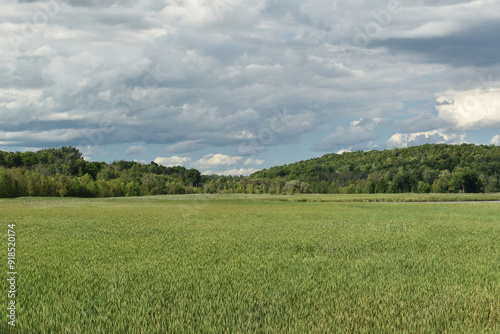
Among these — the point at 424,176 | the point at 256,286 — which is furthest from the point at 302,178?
the point at 256,286

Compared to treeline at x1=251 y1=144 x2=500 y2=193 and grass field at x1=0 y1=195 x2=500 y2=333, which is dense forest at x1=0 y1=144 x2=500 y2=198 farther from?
grass field at x1=0 y1=195 x2=500 y2=333

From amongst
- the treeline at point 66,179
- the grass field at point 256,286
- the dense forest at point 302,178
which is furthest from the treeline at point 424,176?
the grass field at point 256,286

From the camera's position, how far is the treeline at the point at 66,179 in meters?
106

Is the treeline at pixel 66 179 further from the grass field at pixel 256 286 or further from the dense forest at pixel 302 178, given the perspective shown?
the grass field at pixel 256 286

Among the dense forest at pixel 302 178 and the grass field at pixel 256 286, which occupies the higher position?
the dense forest at pixel 302 178

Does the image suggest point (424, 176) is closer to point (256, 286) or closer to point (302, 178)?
point (302, 178)

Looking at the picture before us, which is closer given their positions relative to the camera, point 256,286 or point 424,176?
point 256,286

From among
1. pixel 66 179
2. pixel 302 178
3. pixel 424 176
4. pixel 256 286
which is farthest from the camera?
pixel 302 178

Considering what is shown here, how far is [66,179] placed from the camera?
4560 inches

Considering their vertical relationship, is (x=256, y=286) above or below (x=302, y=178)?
below

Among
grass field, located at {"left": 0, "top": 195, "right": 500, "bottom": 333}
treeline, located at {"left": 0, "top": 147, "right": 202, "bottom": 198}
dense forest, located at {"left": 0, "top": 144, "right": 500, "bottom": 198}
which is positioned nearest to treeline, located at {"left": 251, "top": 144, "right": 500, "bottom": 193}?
dense forest, located at {"left": 0, "top": 144, "right": 500, "bottom": 198}

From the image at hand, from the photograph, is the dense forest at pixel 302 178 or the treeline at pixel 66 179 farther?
the dense forest at pixel 302 178

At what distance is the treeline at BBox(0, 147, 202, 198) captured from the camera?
349ft

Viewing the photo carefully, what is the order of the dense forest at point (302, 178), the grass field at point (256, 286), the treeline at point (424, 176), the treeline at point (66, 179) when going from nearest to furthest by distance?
1. the grass field at point (256, 286)
2. the treeline at point (66, 179)
3. the dense forest at point (302, 178)
4. the treeline at point (424, 176)
